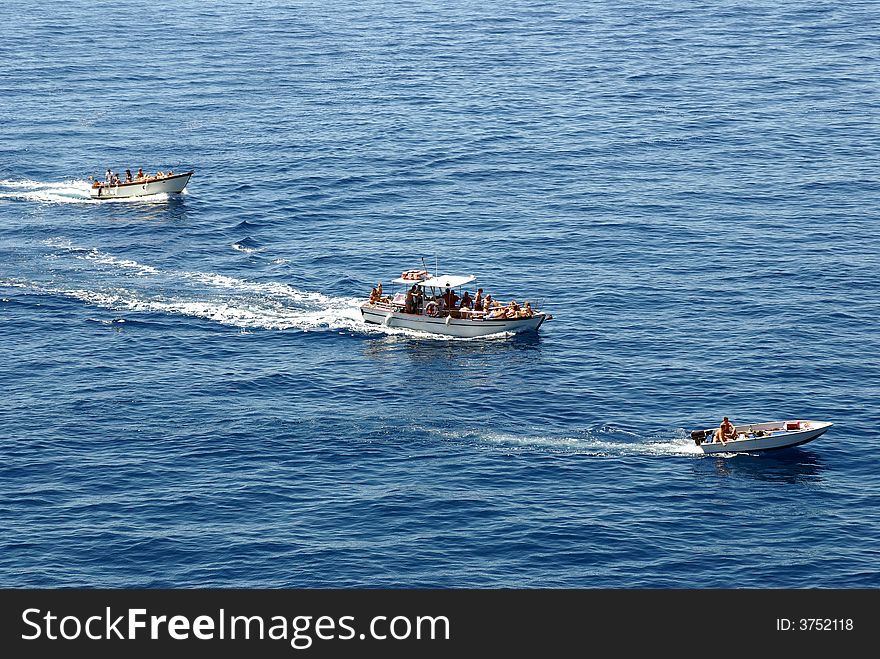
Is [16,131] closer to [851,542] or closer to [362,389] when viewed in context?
[362,389]

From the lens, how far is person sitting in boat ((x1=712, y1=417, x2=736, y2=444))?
102 m

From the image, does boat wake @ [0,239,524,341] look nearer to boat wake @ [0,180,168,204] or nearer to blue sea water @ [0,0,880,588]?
blue sea water @ [0,0,880,588]

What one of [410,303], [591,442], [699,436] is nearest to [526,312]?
[410,303]

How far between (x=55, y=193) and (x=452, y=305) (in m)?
62.0

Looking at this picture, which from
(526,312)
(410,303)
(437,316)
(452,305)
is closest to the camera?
(526,312)

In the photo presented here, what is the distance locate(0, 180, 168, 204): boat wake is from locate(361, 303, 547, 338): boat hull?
48.1 meters

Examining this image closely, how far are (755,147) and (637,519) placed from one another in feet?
312

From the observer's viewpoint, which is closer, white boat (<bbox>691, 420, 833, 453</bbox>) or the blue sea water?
the blue sea water

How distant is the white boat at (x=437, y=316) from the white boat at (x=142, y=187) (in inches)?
1782

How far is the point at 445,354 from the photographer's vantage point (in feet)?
407

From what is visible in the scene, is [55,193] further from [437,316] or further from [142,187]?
[437,316]

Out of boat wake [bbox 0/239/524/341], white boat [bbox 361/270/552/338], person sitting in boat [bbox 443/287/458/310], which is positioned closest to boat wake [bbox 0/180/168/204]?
boat wake [bbox 0/239/524/341]

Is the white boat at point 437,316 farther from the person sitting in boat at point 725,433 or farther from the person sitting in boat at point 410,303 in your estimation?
the person sitting in boat at point 725,433

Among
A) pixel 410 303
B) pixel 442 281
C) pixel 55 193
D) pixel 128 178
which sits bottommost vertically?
pixel 410 303
